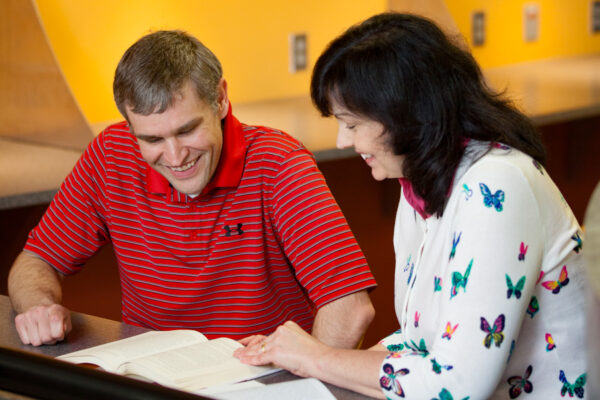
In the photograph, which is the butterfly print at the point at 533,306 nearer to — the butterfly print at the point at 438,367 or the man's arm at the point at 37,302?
the butterfly print at the point at 438,367

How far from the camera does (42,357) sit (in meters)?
0.65

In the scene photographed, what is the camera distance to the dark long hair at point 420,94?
112 cm

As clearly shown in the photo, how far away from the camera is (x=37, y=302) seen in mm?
1503

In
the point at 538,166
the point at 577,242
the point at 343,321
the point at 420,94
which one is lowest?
the point at 343,321

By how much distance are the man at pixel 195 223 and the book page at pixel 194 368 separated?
9.6 inches

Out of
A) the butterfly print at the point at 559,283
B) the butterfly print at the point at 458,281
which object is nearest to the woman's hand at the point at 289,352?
the butterfly print at the point at 458,281

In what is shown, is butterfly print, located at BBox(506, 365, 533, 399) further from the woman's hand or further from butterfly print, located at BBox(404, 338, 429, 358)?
the woman's hand

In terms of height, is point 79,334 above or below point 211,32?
below

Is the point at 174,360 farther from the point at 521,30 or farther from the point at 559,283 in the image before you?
the point at 521,30

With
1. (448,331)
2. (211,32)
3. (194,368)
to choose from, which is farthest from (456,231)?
(211,32)

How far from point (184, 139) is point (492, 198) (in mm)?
658

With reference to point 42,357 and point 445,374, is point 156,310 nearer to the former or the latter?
point 445,374

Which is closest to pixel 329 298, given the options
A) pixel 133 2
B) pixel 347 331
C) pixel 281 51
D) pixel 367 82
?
pixel 347 331

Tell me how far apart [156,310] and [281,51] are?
1987 millimetres
